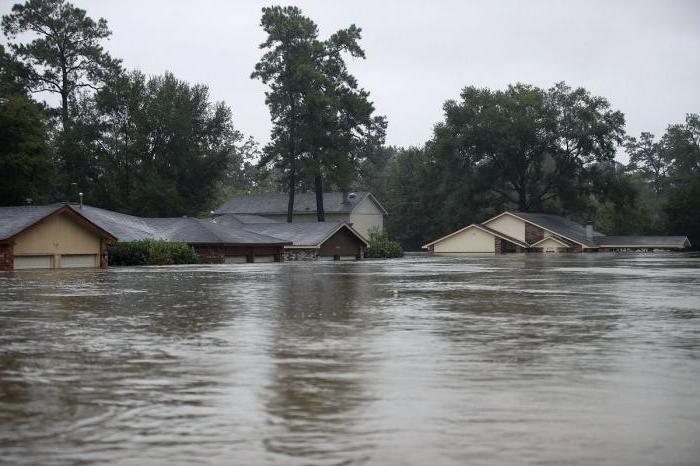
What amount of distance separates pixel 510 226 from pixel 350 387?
324 feet

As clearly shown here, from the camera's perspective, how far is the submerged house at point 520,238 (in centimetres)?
10462

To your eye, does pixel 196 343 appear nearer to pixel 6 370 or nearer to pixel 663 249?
pixel 6 370

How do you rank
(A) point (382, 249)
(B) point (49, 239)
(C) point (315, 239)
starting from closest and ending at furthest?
(B) point (49, 239), (C) point (315, 239), (A) point (382, 249)

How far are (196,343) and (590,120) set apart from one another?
98.5 meters

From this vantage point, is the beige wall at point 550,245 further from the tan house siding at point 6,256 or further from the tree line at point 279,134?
the tan house siding at point 6,256

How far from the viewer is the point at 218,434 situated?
6.95m

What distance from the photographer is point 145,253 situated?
6034 centimetres

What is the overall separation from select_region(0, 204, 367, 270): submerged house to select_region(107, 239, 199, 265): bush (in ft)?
4.57

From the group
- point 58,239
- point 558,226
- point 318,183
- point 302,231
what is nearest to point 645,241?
point 558,226

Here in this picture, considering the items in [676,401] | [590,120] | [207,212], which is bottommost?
[676,401]

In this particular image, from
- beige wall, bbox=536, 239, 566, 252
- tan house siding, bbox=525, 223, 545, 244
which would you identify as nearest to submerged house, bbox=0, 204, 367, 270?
tan house siding, bbox=525, 223, 545, 244

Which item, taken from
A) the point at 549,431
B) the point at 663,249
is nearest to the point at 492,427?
the point at 549,431

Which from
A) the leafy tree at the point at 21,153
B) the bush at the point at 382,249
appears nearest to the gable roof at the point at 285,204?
the bush at the point at 382,249

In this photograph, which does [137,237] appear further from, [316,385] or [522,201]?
[522,201]
